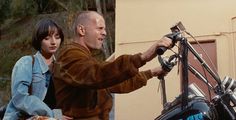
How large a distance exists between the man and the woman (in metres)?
0.19

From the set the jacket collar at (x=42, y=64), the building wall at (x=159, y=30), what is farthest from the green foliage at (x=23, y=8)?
the jacket collar at (x=42, y=64)

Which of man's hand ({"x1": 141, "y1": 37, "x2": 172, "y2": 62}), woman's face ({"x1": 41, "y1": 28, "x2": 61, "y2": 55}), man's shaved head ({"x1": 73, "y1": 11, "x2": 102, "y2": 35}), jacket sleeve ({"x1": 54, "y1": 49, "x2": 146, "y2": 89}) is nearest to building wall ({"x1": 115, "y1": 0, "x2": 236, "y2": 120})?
woman's face ({"x1": 41, "y1": 28, "x2": 61, "y2": 55})

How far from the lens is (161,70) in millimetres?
3162

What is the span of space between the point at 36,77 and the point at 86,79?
706 millimetres

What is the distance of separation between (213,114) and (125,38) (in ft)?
17.2

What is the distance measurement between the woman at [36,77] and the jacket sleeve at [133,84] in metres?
0.43

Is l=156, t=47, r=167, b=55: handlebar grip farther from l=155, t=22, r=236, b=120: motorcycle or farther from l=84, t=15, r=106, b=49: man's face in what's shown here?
l=84, t=15, r=106, b=49: man's face

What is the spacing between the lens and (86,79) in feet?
8.89

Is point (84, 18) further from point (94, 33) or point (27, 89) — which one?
point (27, 89)

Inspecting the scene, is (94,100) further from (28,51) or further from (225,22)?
(28,51)

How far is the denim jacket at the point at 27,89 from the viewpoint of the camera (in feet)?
10.3

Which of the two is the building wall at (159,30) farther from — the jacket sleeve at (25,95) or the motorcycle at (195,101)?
the motorcycle at (195,101)

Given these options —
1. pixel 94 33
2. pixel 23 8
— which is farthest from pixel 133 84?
pixel 23 8

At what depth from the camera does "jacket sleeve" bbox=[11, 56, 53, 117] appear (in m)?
3.10
